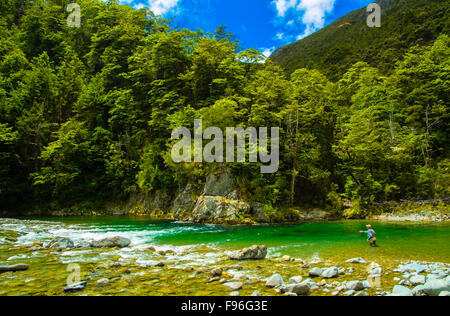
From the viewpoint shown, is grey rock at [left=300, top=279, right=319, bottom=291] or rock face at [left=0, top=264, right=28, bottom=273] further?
rock face at [left=0, top=264, right=28, bottom=273]

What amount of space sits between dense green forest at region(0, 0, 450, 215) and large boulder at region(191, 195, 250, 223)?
1.93m

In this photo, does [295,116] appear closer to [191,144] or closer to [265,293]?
[191,144]

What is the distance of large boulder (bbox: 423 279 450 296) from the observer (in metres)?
5.24

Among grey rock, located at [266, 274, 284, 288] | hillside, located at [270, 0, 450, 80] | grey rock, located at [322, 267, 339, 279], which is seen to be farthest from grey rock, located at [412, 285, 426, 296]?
hillside, located at [270, 0, 450, 80]

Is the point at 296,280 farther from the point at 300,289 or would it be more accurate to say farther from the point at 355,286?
the point at 355,286

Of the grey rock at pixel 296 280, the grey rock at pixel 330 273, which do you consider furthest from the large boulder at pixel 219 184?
the grey rock at pixel 296 280

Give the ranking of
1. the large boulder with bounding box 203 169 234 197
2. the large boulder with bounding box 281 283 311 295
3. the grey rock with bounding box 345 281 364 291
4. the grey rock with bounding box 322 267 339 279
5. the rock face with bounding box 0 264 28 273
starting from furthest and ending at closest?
the large boulder with bounding box 203 169 234 197 < the rock face with bounding box 0 264 28 273 < the grey rock with bounding box 322 267 339 279 < the grey rock with bounding box 345 281 364 291 < the large boulder with bounding box 281 283 311 295

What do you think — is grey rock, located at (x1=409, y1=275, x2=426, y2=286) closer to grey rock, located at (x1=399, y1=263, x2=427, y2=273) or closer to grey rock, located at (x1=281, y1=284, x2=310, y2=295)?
grey rock, located at (x1=399, y1=263, x2=427, y2=273)

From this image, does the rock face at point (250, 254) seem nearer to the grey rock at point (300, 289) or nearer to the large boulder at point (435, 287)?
the grey rock at point (300, 289)

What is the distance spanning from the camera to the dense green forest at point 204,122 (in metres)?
26.2

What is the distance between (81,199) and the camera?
3328 cm

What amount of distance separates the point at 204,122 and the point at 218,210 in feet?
30.0

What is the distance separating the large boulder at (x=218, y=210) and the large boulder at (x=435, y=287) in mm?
16773
